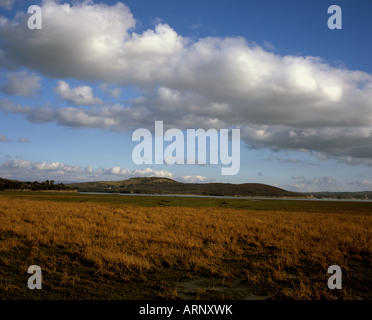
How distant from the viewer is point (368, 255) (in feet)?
52.6

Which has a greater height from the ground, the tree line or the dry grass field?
the dry grass field

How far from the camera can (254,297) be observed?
983 centimetres

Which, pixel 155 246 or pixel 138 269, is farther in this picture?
pixel 155 246

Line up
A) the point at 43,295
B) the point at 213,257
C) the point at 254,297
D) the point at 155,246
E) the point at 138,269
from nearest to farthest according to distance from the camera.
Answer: the point at 43,295 → the point at 254,297 → the point at 138,269 → the point at 213,257 → the point at 155,246

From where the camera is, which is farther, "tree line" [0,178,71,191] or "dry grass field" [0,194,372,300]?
"tree line" [0,178,71,191]

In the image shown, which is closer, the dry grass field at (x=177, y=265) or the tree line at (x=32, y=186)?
the dry grass field at (x=177, y=265)

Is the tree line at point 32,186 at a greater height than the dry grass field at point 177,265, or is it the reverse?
the dry grass field at point 177,265

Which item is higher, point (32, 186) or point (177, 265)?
point (177, 265)

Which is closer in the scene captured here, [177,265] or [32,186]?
[177,265]
